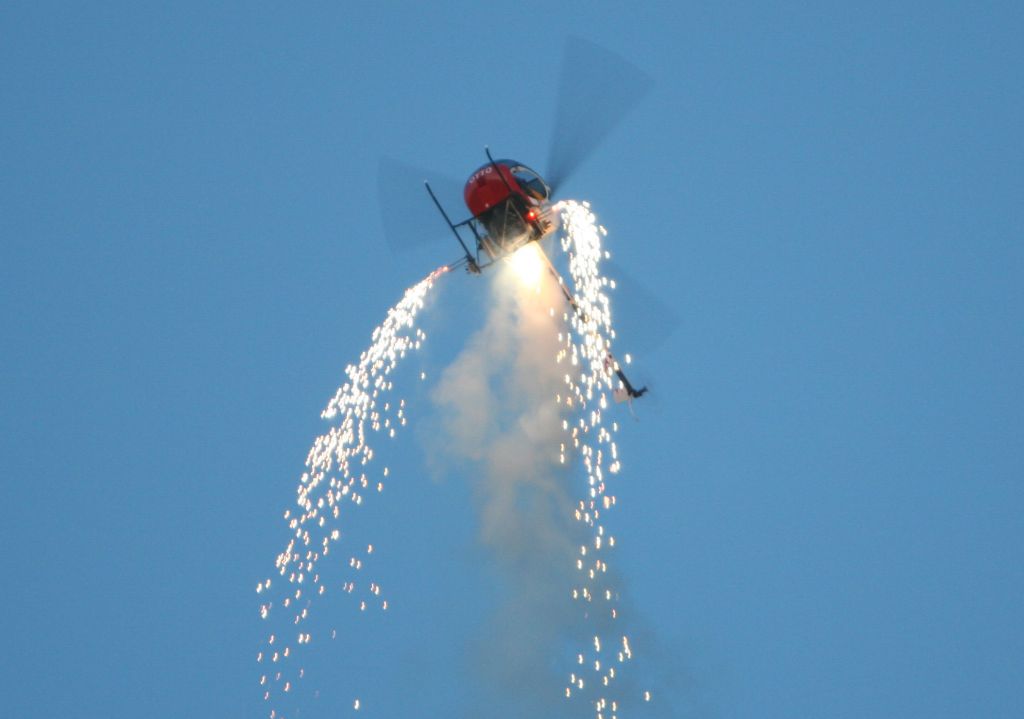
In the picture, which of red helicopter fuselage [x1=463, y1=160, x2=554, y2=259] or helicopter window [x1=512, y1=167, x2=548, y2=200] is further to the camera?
helicopter window [x1=512, y1=167, x2=548, y2=200]

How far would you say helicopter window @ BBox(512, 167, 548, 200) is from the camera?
38344 millimetres

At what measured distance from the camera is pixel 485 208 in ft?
125

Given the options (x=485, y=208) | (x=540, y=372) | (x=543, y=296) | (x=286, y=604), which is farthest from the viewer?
(x=540, y=372)

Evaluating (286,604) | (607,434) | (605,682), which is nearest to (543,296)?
(607,434)

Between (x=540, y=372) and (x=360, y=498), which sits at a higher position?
(x=540, y=372)

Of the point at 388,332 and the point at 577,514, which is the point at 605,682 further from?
the point at 388,332

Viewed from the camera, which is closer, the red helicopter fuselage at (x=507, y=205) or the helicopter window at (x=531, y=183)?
the red helicopter fuselage at (x=507, y=205)

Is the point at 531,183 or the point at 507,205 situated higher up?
the point at 531,183

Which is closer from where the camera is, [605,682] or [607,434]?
[607,434]

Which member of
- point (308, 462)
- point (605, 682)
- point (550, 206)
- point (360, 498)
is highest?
point (550, 206)

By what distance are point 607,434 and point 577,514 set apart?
741 centimetres

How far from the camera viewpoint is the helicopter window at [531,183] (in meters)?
38.3

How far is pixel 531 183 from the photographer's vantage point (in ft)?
127

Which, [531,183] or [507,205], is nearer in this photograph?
[507,205]
